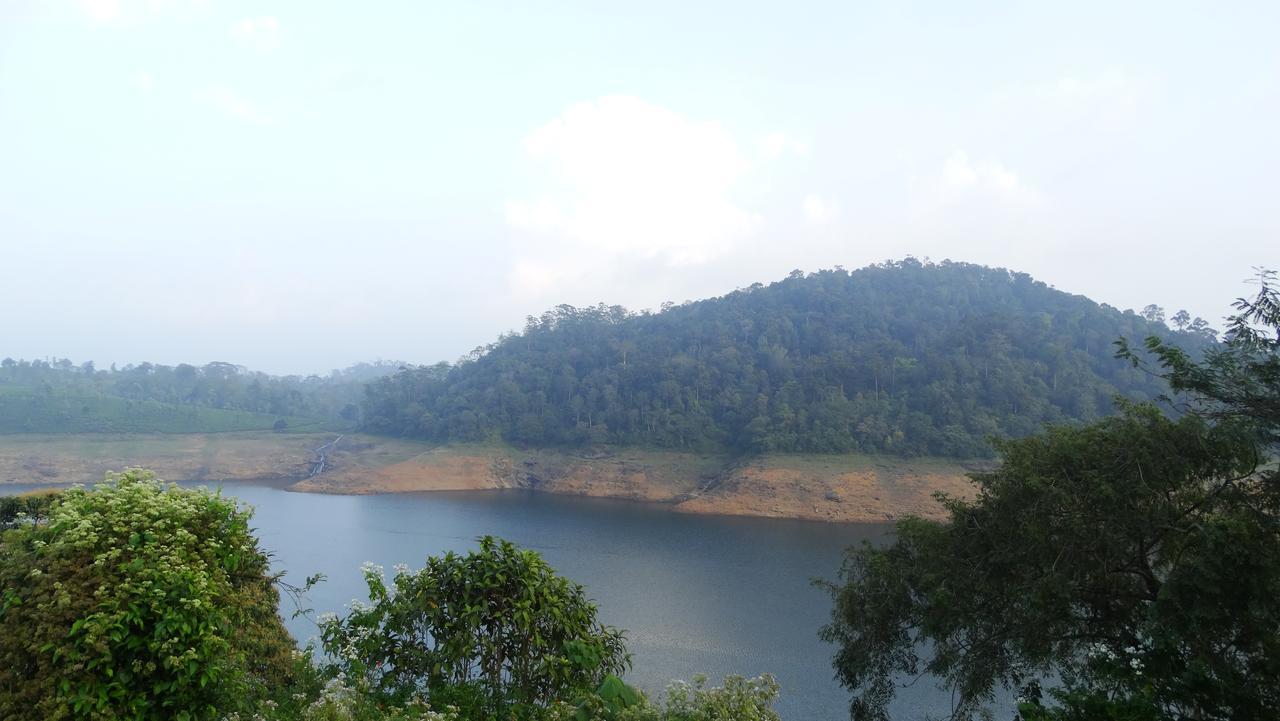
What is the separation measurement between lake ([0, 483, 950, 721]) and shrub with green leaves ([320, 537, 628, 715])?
3.76m

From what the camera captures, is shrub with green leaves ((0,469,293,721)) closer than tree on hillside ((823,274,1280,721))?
Yes

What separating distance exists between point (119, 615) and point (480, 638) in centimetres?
199

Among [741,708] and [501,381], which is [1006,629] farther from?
[501,381]

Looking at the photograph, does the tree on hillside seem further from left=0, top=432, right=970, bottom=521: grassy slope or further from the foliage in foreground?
left=0, top=432, right=970, bottom=521: grassy slope

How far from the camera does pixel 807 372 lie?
49.8 m

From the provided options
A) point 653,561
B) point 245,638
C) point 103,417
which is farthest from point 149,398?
point 245,638

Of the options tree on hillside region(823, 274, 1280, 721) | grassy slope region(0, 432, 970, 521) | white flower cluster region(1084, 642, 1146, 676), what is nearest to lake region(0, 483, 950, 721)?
grassy slope region(0, 432, 970, 521)

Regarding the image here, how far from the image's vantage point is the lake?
47.8ft

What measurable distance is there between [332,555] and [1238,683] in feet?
84.9

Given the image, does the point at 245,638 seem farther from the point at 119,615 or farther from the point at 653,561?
the point at 653,561

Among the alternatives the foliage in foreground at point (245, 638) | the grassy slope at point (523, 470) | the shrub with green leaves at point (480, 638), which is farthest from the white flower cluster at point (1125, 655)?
the grassy slope at point (523, 470)

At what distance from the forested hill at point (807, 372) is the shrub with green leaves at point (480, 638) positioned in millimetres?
36802

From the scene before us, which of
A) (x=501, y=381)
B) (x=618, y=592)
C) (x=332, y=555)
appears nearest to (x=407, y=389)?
(x=501, y=381)

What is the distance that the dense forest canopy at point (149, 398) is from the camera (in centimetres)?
5109
